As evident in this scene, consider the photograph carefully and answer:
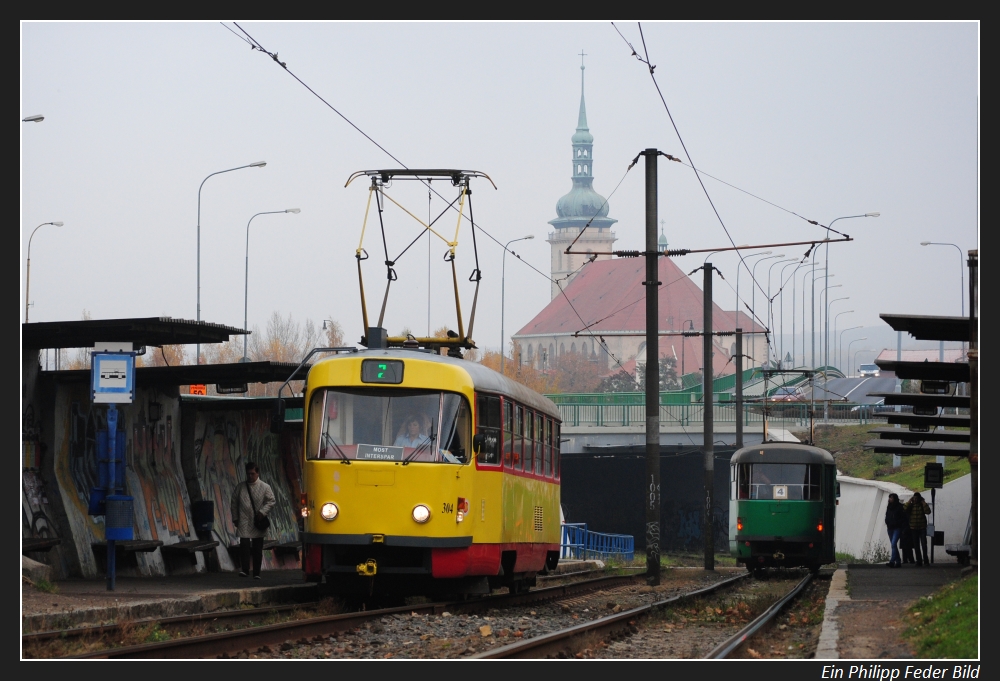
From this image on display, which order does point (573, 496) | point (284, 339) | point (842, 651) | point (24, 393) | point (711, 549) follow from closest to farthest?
point (842, 651)
point (24, 393)
point (711, 549)
point (573, 496)
point (284, 339)

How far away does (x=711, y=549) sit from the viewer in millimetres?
34906

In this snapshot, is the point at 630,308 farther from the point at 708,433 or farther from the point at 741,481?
the point at 741,481

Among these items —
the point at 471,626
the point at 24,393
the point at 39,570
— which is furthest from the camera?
the point at 24,393

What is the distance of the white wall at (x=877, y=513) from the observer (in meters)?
38.6

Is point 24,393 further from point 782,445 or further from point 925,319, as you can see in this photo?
point 782,445

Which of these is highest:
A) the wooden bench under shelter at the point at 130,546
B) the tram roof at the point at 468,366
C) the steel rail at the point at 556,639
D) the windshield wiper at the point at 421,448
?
the tram roof at the point at 468,366

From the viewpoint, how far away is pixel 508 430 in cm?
1719

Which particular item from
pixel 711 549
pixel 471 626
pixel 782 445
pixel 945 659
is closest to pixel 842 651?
pixel 945 659

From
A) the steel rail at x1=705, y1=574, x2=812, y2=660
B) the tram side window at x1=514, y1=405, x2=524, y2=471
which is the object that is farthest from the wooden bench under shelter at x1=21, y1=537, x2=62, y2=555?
the steel rail at x1=705, y1=574, x2=812, y2=660

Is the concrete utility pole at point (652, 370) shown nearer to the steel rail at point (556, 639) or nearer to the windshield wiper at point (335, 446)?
the steel rail at point (556, 639)

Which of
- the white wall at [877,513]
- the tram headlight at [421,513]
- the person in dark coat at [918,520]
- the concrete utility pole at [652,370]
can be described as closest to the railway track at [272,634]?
the tram headlight at [421,513]

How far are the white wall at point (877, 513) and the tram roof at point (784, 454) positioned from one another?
7.04m

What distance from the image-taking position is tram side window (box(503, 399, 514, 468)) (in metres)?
16.9

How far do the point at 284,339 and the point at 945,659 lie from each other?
301 ft
